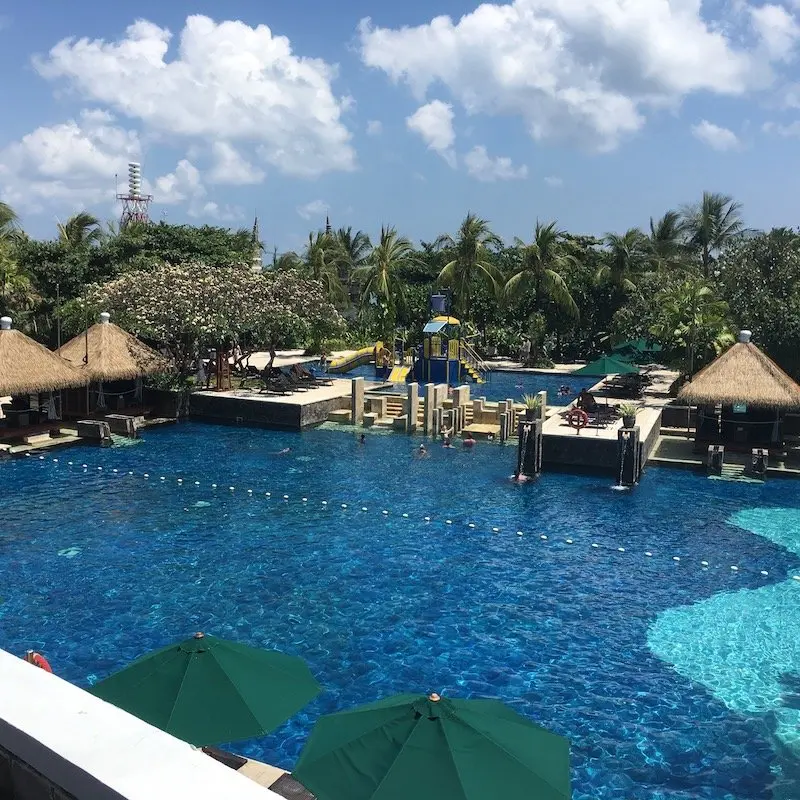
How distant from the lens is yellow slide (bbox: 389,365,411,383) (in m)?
40.5

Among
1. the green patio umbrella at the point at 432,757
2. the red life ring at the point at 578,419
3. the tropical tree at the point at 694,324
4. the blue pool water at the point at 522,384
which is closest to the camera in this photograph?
the green patio umbrella at the point at 432,757

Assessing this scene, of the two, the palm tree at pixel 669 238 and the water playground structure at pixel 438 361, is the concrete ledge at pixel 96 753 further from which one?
the palm tree at pixel 669 238

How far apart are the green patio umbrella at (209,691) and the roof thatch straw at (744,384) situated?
19.3m

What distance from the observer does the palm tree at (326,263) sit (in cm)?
5403

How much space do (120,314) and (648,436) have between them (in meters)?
21.6

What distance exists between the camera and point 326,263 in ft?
190

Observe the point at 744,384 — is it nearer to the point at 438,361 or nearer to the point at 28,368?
the point at 438,361

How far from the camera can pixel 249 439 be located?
90.9ft

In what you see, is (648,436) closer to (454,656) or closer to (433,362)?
(454,656)

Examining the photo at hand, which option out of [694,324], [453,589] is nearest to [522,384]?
[694,324]

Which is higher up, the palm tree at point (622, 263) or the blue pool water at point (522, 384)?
the palm tree at point (622, 263)

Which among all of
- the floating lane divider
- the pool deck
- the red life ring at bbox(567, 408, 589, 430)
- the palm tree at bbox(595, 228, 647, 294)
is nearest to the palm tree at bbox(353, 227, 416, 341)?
the palm tree at bbox(595, 228, 647, 294)

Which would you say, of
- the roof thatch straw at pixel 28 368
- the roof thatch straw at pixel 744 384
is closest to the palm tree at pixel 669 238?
the roof thatch straw at pixel 744 384

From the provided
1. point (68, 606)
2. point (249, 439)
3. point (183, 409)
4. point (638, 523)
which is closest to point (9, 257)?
point (183, 409)
